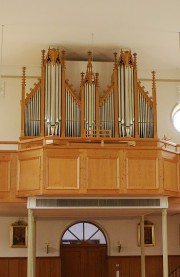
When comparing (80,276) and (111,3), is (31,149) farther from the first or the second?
(80,276)

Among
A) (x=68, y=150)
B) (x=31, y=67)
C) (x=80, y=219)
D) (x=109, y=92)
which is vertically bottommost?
(x=80, y=219)

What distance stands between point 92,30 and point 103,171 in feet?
15.3

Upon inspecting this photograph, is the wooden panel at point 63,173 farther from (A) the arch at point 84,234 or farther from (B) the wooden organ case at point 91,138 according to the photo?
(A) the arch at point 84,234

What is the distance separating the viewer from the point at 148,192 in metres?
14.3

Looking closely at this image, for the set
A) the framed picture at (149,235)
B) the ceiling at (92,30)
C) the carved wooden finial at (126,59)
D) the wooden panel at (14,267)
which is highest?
the ceiling at (92,30)

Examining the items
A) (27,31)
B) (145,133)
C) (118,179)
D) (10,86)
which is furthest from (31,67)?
(118,179)

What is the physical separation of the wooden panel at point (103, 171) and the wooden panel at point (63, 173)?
0.38 metres

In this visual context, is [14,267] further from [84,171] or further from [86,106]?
[86,106]

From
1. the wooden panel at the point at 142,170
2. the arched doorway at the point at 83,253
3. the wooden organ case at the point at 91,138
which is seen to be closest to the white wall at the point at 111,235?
the arched doorway at the point at 83,253

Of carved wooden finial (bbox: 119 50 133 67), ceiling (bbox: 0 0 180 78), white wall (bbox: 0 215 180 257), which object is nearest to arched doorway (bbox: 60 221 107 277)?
white wall (bbox: 0 215 180 257)

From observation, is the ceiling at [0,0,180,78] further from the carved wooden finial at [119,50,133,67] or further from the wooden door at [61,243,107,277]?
the wooden door at [61,243,107,277]

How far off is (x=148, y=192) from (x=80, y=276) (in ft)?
20.7

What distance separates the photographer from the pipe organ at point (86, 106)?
16.4 metres

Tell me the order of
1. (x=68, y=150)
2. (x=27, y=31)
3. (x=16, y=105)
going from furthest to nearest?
(x=16, y=105)
(x=27, y=31)
(x=68, y=150)
